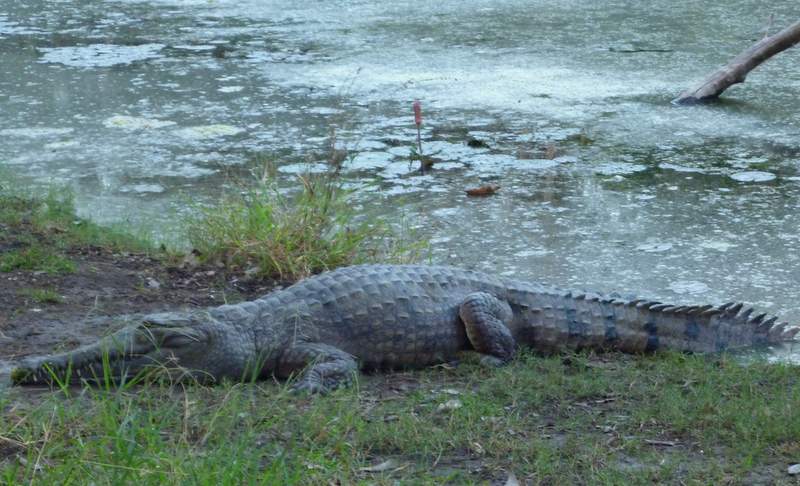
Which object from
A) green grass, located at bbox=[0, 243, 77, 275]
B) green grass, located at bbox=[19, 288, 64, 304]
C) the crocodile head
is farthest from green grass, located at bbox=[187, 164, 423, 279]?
the crocodile head

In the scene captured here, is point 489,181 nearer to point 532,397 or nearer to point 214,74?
point 532,397

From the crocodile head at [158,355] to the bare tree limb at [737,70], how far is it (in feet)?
15.3

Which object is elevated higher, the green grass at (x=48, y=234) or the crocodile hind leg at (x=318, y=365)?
the crocodile hind leg at (x=318, y=365)

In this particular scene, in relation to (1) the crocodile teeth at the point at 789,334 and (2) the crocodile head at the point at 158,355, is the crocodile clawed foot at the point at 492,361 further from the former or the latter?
(1) the crocodile teeth at the point at 789,334

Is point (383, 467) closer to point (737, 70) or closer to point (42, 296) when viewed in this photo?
point (42, 296)

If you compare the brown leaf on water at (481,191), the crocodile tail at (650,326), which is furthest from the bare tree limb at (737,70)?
the crocodile tail at (650,326)

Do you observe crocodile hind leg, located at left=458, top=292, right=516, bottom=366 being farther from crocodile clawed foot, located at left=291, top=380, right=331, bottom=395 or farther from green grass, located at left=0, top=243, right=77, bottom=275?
green grass, located at left=0, top=243, right=77, bottom=275

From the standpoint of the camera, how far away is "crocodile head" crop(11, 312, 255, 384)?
3078mm

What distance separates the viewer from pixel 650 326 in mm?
3854

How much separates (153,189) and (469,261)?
1810 mm

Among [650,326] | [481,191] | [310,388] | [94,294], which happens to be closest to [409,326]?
[310,388]

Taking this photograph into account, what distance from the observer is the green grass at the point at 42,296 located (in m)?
3.96

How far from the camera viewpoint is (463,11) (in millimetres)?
10719

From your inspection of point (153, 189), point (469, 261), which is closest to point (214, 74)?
point (153, 189)
